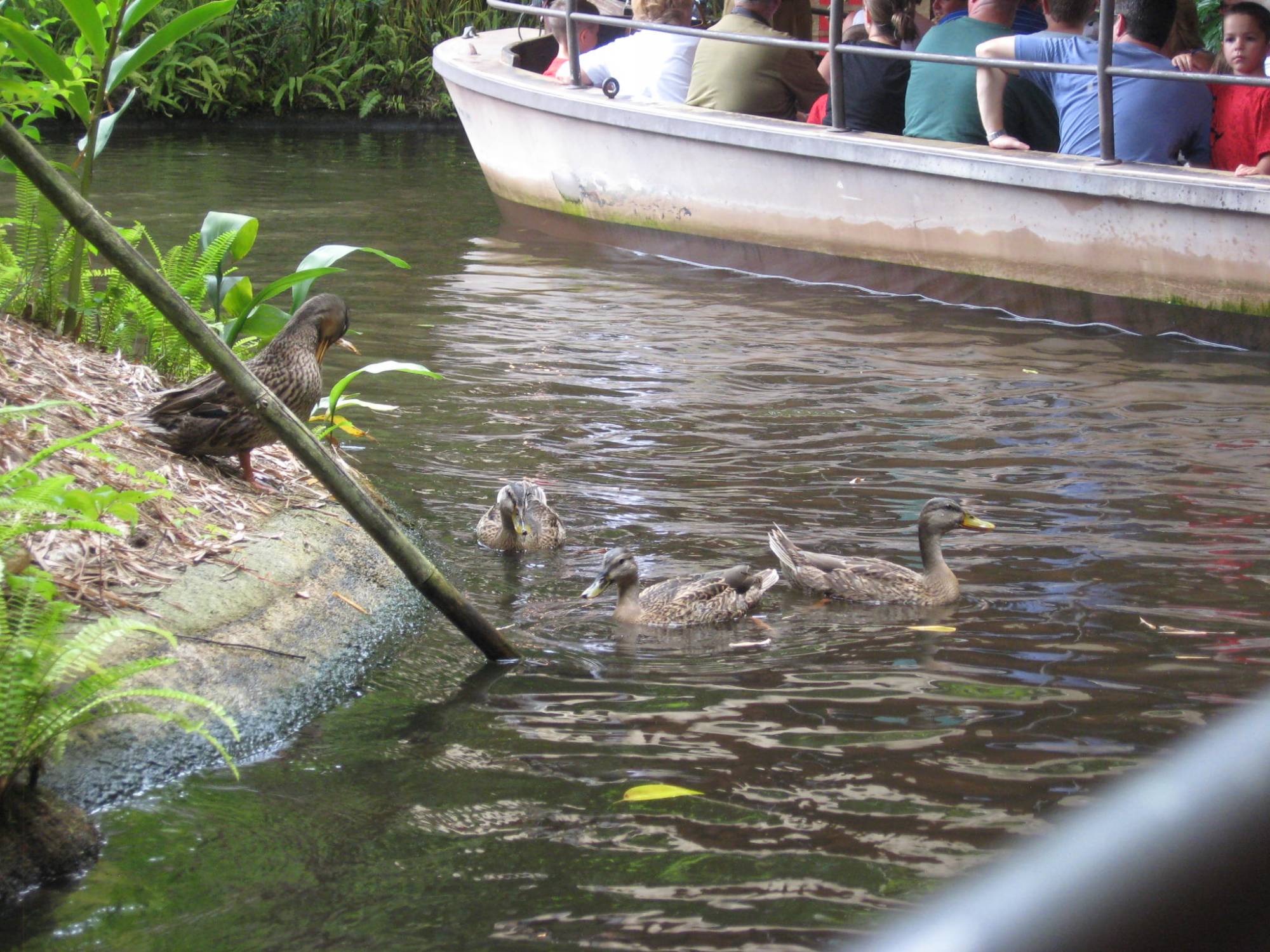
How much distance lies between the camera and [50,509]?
346cm

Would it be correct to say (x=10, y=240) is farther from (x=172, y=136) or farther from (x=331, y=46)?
(x=331, y=46)

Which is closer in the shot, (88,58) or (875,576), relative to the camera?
(875,576)

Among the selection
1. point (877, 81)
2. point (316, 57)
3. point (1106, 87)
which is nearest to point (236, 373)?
point (1106, 87)

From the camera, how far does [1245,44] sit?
29.3 feet

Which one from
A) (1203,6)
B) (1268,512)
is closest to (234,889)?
(1268,512)

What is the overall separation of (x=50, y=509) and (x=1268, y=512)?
4.76 m

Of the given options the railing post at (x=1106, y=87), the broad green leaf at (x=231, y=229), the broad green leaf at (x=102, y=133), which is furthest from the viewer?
the railing post at (x=1106, y=87)

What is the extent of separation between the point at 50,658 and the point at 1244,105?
831cm

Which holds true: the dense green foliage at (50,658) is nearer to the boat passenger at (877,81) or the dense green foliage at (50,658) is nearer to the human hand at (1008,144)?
the human hand at (1008,144)

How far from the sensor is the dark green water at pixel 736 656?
3.20 meters

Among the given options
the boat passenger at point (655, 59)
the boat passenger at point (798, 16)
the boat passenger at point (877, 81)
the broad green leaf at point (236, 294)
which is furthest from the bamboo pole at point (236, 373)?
the boat passenger at point (798, 16)

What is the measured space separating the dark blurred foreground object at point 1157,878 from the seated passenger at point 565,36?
12.5 meters

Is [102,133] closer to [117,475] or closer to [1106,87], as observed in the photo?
[117,475]

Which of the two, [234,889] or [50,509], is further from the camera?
[50,509]
